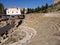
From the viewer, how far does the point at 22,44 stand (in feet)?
54.3

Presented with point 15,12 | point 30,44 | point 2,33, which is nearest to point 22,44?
point 30,44

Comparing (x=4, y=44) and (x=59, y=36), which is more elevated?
(x=59, y=36)

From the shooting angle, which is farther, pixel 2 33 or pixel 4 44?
pixel 2 33

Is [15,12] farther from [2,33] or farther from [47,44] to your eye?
Answer: [47,44]

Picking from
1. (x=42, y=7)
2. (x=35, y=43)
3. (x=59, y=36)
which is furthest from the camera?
(x=42, y=7)

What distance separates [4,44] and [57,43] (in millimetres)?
6577

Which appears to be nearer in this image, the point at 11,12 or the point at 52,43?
the point at 52,43

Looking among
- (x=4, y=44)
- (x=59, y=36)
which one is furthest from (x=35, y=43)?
(x=4, y=44)

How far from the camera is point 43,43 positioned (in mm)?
15531

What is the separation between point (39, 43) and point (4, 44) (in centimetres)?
Answer: 476

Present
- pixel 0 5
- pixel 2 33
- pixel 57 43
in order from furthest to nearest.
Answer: pixel 0 5, pixel 2 33, pixel 57 43

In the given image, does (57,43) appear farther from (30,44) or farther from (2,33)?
(2,33)

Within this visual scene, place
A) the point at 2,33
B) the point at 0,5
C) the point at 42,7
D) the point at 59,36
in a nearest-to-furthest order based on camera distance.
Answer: the point at 59,36
the point at 2,33
the point at 42,7
the point at 0,5

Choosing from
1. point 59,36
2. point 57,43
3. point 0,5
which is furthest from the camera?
point 0,5
